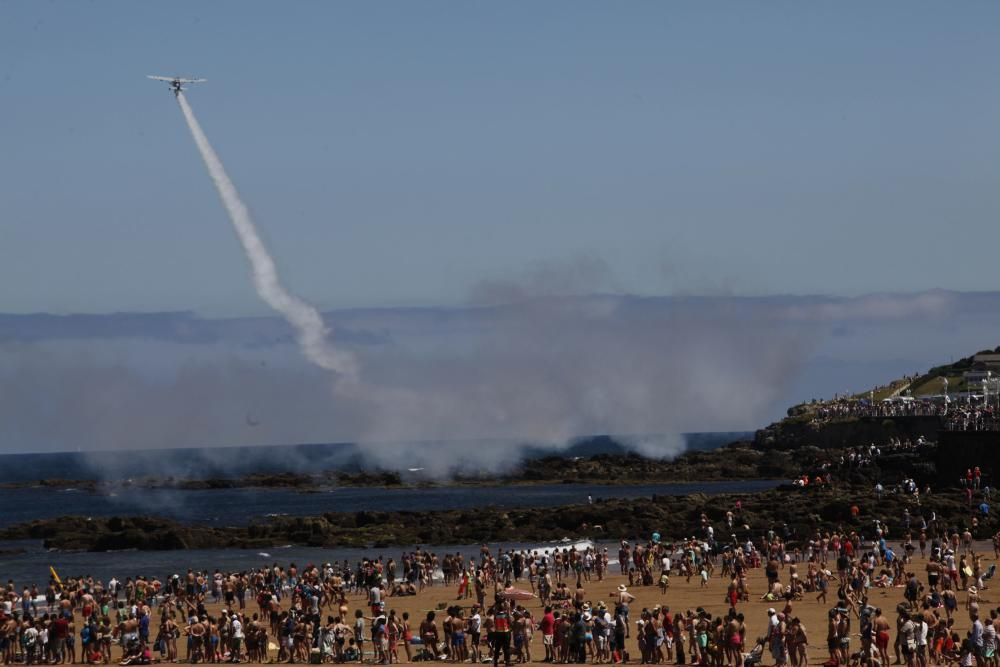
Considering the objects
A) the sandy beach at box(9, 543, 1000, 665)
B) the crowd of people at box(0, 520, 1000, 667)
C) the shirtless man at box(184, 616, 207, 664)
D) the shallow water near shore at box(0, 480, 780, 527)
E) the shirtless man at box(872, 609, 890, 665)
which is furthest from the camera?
the shallow water near shore at box(0, 480, 780, 527)

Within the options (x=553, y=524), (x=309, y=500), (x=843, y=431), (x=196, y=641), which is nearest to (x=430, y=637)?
(x=196, y=641)

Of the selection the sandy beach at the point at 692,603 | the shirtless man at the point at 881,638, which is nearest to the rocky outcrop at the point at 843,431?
the sandy beach at the point at 692,603

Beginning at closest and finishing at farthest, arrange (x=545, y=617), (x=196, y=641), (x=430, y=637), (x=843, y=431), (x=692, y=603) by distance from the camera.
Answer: (x=545, y=617) → (x=430, y=637) → (x=196, y=641) → (x=692, y=603) → (x=843, y=431)

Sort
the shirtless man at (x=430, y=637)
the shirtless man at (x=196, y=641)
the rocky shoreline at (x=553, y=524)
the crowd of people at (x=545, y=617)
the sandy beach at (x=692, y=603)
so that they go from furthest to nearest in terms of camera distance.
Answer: the rocky shoreline at (x=553, y=524), the shirtless man at (x=196, y=641), the sandy beach at (x=692, y=603), the shirtless man at (x=430, y=637), the crowd of people at (x=545, y=617)

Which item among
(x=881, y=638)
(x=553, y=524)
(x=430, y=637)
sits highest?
(x=553, y=524)

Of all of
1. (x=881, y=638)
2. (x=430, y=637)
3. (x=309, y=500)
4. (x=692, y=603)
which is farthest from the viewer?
(x=309, y=500)

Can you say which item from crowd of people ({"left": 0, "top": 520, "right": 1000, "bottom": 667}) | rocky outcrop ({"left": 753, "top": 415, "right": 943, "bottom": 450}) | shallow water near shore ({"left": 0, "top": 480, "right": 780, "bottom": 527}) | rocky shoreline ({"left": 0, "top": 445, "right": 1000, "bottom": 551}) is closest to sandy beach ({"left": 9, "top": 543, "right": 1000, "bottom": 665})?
crowd of people ({"left": 0, "top": 520, "right": 1000, "bottom": 667})

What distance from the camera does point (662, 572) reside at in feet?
139

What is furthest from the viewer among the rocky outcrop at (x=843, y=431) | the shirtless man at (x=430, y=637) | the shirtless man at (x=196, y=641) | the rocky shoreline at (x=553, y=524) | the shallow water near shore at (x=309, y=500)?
the rocky outcrop at (x=843, y=431)

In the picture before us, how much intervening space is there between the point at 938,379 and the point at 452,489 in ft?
177

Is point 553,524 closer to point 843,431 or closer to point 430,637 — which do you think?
point 430,637

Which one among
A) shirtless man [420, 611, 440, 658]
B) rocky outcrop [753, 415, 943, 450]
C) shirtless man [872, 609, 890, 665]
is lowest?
shirtless man [872, 609, 890, 665]

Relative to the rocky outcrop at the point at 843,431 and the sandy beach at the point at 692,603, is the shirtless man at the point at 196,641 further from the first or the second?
the rocky outcrop at the point at 843,431

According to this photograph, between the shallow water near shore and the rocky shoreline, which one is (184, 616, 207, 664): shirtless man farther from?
the shallow water near shore
